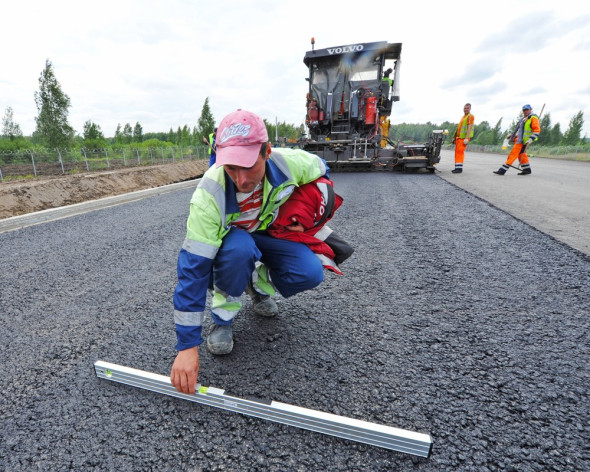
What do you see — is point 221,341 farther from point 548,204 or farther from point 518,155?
point 518,155

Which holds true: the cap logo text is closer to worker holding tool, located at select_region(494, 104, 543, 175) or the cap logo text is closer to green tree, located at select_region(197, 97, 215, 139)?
worker holding tool, located at select_region(494, 104, 543, 175)

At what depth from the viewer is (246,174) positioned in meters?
1.37

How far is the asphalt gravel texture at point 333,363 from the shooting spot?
43.6 inches

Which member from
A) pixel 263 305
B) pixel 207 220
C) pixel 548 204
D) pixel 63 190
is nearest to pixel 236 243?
pixel 207 220

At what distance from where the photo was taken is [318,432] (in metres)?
1.18

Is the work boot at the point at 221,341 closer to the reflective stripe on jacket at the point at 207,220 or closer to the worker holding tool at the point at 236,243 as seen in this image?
the worker holding tool at the point at 236,243

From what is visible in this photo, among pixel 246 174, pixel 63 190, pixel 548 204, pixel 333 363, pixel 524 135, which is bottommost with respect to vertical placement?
pixel 333 363

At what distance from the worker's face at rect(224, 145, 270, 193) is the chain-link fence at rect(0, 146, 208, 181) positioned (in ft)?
54.1

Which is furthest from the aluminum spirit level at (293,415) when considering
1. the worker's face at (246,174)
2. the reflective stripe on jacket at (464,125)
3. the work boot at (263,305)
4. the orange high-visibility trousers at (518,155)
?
the orange high-visibility trousers at (518,155)

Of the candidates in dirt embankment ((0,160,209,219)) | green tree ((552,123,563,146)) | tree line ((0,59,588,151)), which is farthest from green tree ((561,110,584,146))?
dirt embankment ((0,160,209,219))

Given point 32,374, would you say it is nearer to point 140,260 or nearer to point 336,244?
point 140,260

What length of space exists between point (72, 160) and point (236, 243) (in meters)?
20.3

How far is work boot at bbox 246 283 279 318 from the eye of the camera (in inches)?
78.4

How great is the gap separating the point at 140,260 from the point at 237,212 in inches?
73.0
